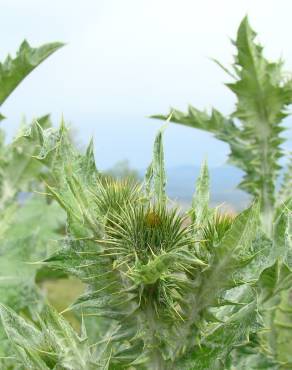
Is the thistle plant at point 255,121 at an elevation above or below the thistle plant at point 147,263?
above

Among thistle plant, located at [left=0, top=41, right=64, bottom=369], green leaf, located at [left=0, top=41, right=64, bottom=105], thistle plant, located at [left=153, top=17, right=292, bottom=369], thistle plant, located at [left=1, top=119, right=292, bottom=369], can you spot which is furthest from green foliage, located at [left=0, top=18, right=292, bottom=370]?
thistle plant, located at [left=153, top=17, right=292, bottom=369]

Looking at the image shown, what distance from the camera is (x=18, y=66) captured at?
10.3 feet

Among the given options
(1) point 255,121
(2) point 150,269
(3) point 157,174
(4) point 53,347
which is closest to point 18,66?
(3) point 157,174

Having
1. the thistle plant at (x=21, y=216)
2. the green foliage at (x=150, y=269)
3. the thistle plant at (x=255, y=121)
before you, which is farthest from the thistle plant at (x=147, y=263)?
the thistle plant at (x=255, y=121)

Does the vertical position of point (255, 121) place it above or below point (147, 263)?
above

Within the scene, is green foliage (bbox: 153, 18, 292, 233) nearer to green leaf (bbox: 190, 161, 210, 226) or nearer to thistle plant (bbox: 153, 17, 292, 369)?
thistle plant (bbox: 153, 17, 292, 369)

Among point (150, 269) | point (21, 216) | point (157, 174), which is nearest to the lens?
point (150, 269)

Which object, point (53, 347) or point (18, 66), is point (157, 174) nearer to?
point (53, 347)

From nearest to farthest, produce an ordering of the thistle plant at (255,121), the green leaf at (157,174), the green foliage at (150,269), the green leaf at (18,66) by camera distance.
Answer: the green foliage at (150,269) < the green leaf at (157,174) < the green leaf at (18,66) < the thistle plant at (255,121)

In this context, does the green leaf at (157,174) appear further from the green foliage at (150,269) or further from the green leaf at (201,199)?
the green leaf at (201,199)

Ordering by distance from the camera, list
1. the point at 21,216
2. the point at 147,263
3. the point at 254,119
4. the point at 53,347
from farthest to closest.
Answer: the point at 21,216, the point at 254,119, the point at 53,347, the point at 147,263

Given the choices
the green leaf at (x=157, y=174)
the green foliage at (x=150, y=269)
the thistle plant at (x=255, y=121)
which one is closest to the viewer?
the green foliage at (x=150, y=269)

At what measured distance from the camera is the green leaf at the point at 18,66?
3113mm

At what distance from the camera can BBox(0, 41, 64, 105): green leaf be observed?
311 cm
